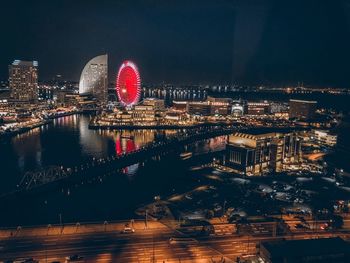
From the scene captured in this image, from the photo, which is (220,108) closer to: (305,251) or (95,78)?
(95,78)

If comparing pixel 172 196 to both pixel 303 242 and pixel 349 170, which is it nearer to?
pixel 303 242

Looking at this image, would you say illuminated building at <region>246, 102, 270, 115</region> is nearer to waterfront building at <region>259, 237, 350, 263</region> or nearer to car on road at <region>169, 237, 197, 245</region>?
car on road at <region>169, 237, 197, 245</region>

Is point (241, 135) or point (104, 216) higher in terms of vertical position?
point (241, 135)

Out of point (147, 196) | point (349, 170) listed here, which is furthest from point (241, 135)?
point (147, 196)

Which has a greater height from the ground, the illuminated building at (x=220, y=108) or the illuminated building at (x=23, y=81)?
the illuminated building at (x=23, y=81)

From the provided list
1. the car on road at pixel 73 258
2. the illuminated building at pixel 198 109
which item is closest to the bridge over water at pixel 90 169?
the car on road at pixel 73 258

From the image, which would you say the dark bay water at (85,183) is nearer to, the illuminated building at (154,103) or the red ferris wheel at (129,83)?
the red ferris wheel at (129,83)

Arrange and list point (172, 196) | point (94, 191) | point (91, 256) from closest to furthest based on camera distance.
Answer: point (91, 256)
point (172, 196)
point (94, 191)
